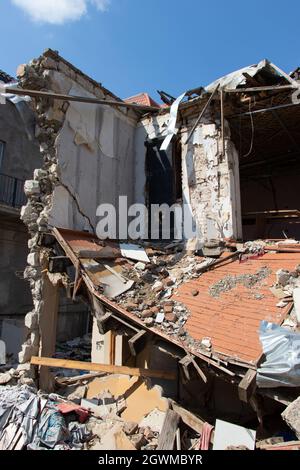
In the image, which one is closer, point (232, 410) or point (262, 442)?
point (262, 442)

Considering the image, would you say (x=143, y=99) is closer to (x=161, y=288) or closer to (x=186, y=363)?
(x=161, y=288)

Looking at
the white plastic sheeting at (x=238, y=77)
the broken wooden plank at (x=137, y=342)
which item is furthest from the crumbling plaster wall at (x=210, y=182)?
the broken wooden plank at (x=137, y=342)

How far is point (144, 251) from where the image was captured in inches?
268

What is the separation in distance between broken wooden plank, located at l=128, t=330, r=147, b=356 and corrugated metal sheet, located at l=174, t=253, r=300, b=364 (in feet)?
2.14

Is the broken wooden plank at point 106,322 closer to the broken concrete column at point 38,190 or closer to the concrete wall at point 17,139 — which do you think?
the broken concrete column at point 38,190

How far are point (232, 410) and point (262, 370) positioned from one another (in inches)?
101

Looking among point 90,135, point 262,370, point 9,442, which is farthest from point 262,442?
point 90,135

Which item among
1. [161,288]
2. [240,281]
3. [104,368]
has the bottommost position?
[104,368]

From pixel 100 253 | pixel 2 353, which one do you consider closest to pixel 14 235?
pixel 2 353

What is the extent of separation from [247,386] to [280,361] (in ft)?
1.51

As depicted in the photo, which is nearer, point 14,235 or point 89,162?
point 89,162

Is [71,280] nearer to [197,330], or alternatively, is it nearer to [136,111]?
[197,330]

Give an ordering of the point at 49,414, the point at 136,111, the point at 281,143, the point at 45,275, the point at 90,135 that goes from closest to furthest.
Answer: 1. the point at 49,414
2. the point at 45,275
3. the point at 90,135
4. the point at 136,111
5. the point at 281,143

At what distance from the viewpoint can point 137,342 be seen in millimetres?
4293
